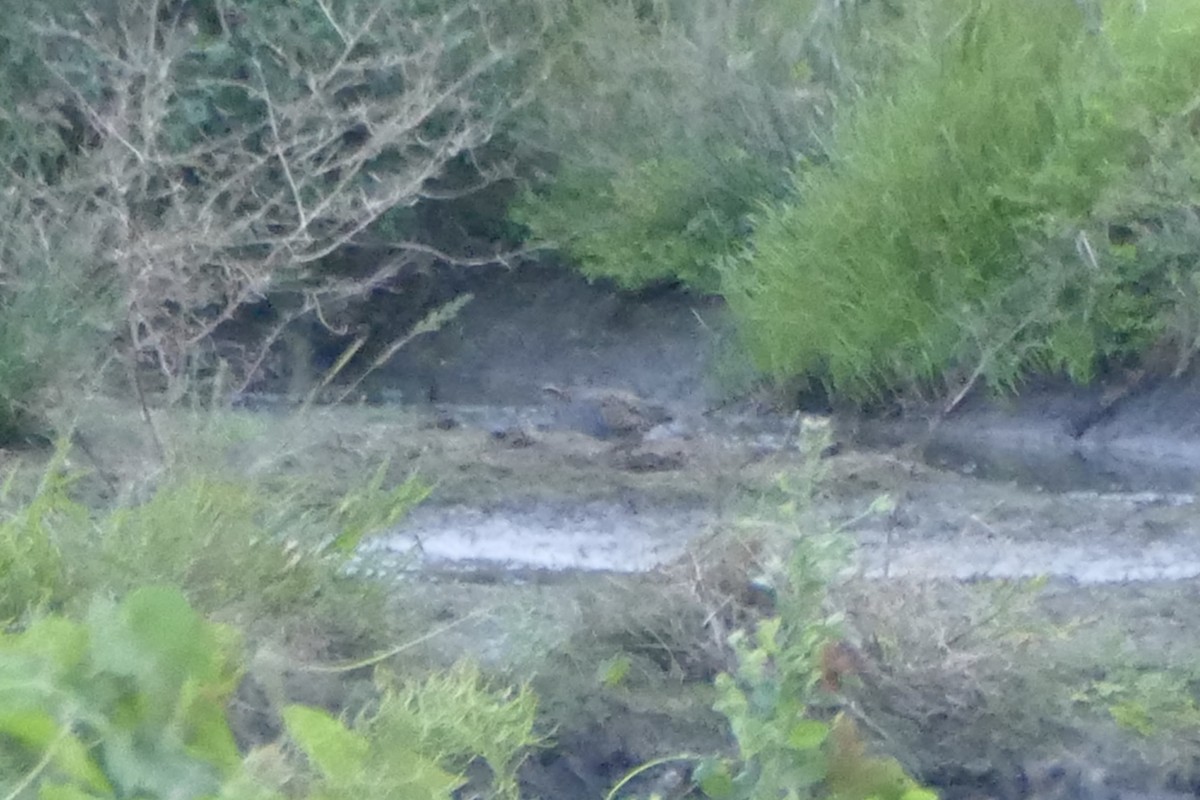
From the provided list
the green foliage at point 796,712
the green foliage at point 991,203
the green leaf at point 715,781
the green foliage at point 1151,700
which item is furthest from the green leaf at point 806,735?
the green foliage at point 991,203

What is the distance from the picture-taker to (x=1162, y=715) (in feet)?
10.4

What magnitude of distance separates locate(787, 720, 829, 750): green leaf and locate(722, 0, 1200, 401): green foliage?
5.89 meters

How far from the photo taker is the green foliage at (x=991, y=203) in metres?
7.75

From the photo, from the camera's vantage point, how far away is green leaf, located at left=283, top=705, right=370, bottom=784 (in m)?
1.92

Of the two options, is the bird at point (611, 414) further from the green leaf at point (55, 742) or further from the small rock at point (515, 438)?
the green leaf at point (55, 742)

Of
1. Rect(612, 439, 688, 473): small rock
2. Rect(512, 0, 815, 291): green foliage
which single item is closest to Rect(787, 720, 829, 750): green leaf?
Rect(612, 439, 688, 473): small rock

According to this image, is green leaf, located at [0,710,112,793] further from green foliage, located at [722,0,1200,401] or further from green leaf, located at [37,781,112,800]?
green foliage, located at [722,0,1200,401]

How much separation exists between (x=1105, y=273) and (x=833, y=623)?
6.09 meters

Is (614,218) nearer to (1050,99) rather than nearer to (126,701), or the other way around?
(1050,99)

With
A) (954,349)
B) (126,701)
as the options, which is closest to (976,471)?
(954,349)

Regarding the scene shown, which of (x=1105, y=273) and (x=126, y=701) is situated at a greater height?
(x=126, y=701)

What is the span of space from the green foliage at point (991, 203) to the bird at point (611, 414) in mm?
1065

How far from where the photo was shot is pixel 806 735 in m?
2.28

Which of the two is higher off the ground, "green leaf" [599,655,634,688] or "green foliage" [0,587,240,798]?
"green foliage" [0,587,240,798]
